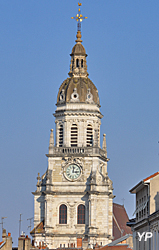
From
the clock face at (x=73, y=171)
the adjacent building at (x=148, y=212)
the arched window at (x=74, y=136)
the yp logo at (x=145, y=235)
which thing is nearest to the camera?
the adjacent building at (x=148, y=212)

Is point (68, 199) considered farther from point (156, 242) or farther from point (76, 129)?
point (156, 242)

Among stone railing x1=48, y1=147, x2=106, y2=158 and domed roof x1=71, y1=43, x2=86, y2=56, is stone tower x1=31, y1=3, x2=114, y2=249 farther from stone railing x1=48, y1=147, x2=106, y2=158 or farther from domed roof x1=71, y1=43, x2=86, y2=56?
domed roof x1=71, y1=43, x2=86, y2=56

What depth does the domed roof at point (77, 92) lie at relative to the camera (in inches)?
5837

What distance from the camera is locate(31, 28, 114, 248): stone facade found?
140m

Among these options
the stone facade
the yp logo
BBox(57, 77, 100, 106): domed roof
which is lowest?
the yp logo

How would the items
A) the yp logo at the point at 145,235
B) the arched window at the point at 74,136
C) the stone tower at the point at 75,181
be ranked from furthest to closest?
the arched window at the point at 74,136 < the stone tower at the point at 75,181 < the yp logo at the point at 145,235

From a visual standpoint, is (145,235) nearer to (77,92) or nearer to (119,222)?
(77,92)

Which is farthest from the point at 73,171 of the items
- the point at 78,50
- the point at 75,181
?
the point at 78,50

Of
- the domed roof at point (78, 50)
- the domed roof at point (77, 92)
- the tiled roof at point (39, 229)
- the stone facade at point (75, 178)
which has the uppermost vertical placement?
the domed roof at point (78, 50)

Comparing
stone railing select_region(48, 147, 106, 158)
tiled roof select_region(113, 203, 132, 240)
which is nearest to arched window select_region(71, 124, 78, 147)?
stone railing select_region(48, 147, 106, 158)

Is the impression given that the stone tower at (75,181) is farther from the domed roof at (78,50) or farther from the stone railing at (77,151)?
the domed roof at (78,50)

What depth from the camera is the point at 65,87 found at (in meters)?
150

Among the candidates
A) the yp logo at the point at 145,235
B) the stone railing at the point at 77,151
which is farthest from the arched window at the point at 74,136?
the yp logo at the point at 145,235

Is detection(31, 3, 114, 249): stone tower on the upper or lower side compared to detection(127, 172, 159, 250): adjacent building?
upper
